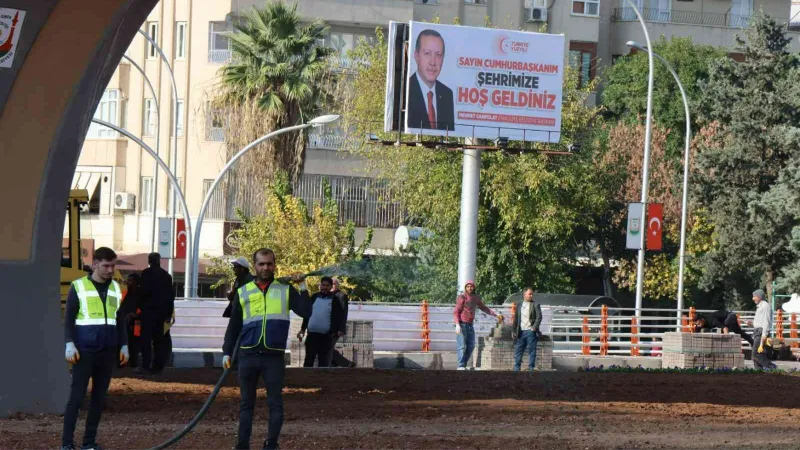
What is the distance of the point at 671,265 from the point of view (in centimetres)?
5612

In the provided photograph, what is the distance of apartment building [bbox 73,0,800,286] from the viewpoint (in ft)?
175

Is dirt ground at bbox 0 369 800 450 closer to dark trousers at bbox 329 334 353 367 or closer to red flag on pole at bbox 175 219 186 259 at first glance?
dark trousers at bbox 329 334 353 367

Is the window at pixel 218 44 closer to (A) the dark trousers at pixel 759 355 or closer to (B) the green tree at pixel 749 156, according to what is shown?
(B) the green tree at pixel 749 156

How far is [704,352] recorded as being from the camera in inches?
1107

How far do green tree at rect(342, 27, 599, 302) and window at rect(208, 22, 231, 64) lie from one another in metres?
5.25

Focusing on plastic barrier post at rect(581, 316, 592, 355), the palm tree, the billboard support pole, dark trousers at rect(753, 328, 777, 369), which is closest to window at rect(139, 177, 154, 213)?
the palm tree

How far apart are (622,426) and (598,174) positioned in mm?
38822

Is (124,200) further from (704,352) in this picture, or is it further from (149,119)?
(704,352)

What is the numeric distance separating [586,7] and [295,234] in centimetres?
2115

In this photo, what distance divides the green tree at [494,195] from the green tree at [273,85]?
82.0 inches

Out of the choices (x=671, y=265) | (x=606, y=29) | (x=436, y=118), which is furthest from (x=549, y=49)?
(x=606, y=29)

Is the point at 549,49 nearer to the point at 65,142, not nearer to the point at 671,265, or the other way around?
the point at 671,265

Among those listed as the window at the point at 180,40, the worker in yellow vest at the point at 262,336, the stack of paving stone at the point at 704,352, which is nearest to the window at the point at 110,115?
the window at the point at 180,40

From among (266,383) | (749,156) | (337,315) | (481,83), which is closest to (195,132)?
(481,83)
